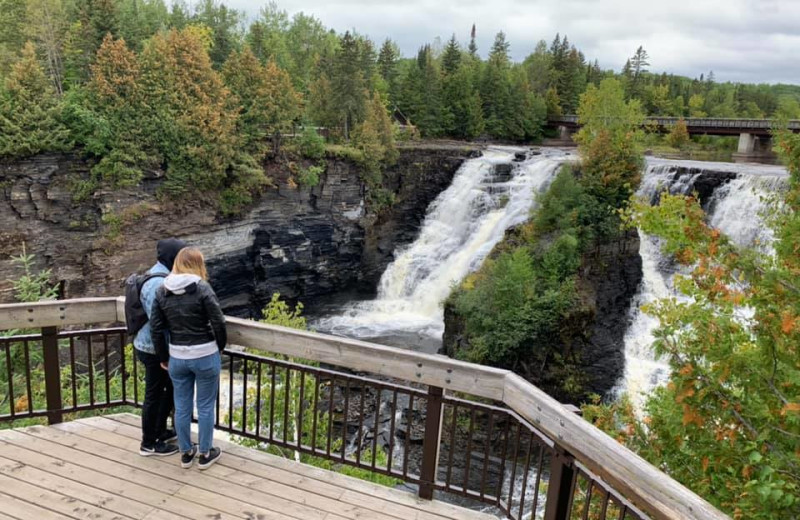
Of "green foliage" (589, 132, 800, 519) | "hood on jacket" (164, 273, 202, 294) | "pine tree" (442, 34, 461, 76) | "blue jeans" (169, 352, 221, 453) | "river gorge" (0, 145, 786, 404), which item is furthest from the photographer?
"pine tree" (442, 34, 461, 76)

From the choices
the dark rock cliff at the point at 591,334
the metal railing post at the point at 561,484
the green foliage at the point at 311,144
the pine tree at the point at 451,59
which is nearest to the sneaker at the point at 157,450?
the metal railing post at the point at 561,484

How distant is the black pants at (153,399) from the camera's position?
426 cm

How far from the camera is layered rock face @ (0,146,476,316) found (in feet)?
75.3

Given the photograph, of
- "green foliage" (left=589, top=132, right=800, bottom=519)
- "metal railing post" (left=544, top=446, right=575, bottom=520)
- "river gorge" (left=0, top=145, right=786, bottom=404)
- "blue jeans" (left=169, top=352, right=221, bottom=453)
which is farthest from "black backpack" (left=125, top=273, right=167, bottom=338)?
"river gorge" (left=0, top=145, right=786, bottom=404)

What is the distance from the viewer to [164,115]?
24.7 meters

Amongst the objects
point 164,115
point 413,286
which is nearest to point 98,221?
point 164,115

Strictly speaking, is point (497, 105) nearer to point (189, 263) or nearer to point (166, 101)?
point (166, 101)

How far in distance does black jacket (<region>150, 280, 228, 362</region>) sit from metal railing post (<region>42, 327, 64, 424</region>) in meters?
1.33

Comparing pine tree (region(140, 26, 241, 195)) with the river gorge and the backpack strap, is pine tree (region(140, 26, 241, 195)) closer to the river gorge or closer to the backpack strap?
the river gorge

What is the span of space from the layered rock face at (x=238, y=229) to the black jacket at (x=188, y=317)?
72.9 feet

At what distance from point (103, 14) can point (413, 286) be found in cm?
2173

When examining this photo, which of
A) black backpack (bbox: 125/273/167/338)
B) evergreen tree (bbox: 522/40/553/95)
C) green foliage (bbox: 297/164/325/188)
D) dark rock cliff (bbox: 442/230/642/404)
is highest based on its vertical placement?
evergreen tree (bbox: 522/40/553/95)

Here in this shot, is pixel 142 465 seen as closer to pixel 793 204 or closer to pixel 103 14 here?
pixel 793 204

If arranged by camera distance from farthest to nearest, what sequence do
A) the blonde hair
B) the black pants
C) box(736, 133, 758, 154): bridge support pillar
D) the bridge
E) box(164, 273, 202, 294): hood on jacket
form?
box(736, 133, 758, 154): bridge support pillar
the bridge
the black pants
the blonde hair
box(164, 273, 202, 294): hood on jacket
